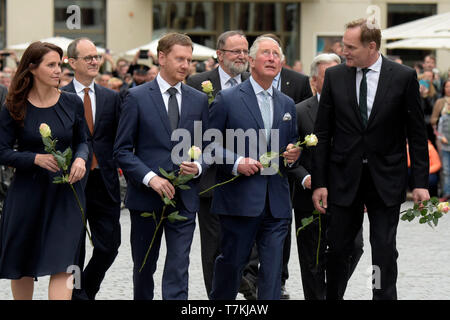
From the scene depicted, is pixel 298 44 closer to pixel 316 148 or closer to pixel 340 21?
pixel 340 21

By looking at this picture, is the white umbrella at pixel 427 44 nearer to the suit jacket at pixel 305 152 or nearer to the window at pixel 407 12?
the window at pixel 407 12

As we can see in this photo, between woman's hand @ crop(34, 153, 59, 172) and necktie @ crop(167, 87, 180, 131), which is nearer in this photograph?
woman's hand @ crop(34, 153, 59, 172)

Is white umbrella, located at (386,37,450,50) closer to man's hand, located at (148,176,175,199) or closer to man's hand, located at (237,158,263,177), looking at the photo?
man's hand, located at (237,158,263,177)

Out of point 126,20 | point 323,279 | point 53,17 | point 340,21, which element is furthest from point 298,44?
point 323,279

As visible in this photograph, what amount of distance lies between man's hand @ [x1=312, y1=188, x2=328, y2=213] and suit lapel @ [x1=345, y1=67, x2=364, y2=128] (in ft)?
1.77

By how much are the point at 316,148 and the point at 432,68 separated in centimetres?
1528

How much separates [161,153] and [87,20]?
2456 cm

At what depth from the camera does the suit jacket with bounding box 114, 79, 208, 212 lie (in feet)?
23.1

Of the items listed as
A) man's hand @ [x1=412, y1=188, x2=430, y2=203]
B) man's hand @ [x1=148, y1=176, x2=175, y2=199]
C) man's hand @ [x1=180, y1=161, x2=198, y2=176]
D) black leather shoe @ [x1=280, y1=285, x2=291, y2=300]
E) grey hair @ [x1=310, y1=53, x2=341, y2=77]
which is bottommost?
black leather shoe @ [x1=280, y1=285, x2=291, y2=300]

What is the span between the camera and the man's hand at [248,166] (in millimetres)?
6859

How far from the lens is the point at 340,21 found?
3186 cm

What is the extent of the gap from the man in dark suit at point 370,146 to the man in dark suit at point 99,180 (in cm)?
170

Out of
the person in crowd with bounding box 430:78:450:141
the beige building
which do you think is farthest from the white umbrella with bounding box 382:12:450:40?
the beige building

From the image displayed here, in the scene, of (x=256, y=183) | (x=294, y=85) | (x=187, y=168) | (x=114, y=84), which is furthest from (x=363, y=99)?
(x=114, y=84)
